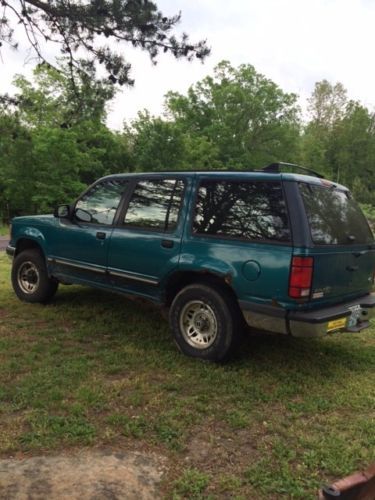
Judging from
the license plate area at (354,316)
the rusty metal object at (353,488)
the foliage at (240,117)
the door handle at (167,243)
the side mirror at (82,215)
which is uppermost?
the foliage at (240,117)

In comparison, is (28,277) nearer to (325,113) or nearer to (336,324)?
(336,324)

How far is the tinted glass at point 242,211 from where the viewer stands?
3.95 meters

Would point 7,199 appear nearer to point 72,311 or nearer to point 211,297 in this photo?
point 72,311

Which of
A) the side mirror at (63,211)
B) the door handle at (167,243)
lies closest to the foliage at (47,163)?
the side mirror at (63,211)

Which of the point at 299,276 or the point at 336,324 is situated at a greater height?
the point at 299,276

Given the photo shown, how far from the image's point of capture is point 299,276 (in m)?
3.72

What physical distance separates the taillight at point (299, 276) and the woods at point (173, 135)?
15.7 feet

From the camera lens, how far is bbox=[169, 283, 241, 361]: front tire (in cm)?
417

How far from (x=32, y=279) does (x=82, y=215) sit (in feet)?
4.45

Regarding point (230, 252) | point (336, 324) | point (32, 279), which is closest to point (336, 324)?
point (336, 324)

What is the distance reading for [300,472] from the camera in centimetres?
270

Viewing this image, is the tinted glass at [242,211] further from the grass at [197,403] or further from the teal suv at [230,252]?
the grass at [197,403]

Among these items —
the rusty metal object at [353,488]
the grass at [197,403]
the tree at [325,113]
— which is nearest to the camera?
the rusty metal object at [353,488]

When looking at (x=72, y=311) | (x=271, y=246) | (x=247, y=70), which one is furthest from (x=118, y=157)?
(x=271, y=246)
